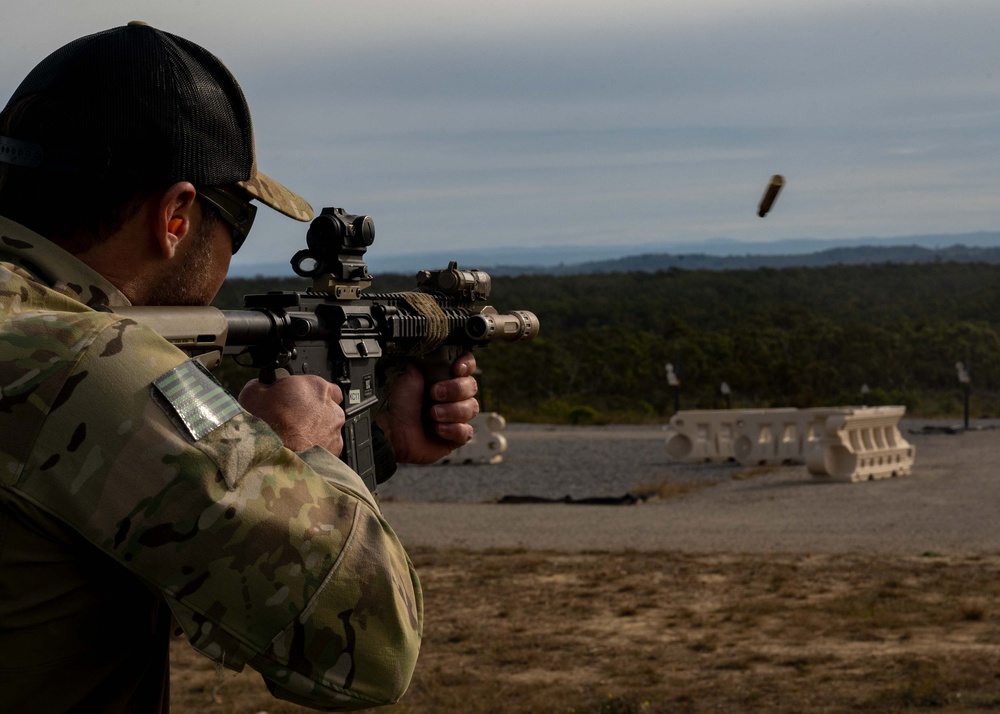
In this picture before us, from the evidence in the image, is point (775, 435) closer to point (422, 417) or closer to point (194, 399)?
point (422, 417)

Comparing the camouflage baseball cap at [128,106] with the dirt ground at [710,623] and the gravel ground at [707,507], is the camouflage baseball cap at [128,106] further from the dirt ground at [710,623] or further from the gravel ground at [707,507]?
the gravel ground at [707,507]

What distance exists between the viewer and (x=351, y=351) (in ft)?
12.4

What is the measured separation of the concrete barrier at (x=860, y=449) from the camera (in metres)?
19.6

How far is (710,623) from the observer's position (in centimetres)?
1010

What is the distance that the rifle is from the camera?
339 centimetres

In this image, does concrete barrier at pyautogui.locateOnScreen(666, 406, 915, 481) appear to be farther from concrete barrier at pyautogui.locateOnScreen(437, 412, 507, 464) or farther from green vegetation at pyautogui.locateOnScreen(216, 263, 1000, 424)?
green vegetation at pyautogui.locateOnScreen(216, 263, 1000, 424)

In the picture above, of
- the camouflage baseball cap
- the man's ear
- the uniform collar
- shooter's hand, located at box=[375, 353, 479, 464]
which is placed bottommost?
shooter's hand, located at box=[375, 353, 479, 464]

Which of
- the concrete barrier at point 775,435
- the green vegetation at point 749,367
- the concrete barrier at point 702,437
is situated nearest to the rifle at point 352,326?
the concrete barrier at point 775,435

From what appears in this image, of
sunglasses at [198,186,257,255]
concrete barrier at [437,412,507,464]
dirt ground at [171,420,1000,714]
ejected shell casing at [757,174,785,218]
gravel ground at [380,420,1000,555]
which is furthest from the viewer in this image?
concrete barrier at [437,412,507,464]

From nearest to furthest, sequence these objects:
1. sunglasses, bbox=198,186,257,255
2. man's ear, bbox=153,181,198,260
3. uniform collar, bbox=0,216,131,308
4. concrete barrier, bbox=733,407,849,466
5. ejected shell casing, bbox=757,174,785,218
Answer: uniform collar, bbox=0,216,131,308
man's ear, bbox=153,181,198,260
sunglasses, bbox=198,186,257,255
ejected shell casing, bbox=757,174,785,218
concrete barrier, bbox=733,407,849,466

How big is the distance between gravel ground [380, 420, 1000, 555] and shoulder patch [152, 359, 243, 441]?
40.0 feet

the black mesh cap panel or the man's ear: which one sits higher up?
the black mesh cap panel

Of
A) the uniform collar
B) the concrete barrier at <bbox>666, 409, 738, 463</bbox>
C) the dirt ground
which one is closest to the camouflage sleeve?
the uniform collar

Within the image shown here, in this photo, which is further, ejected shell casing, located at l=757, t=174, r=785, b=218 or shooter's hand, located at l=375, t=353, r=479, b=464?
ejected shell casing, located at l=757, t=174, r=785, b=218
